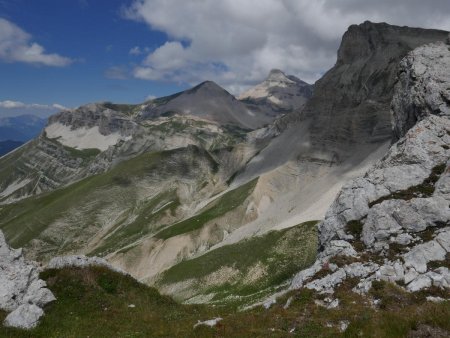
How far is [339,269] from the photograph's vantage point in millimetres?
29250

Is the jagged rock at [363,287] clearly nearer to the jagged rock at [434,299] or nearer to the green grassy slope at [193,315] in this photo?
the green grassy slope at [193,315]

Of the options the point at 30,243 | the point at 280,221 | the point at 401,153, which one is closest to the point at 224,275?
the point at 280,221

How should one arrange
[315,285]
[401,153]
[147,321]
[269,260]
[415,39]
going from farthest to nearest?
[415,39]
[269,260]
[401,153]
[315,285]
[147,321]

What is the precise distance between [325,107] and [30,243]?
409 feet

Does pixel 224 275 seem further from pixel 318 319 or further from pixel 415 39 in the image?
pixel 415 39

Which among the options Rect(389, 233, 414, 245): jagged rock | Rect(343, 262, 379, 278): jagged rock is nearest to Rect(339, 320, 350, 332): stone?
Rect(343, 262, 379, 278): jagged rock

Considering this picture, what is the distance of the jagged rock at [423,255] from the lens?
27.4 m

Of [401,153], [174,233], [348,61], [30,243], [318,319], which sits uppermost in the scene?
[348,61]

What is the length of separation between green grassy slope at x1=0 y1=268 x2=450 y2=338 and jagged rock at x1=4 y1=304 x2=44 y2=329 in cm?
49

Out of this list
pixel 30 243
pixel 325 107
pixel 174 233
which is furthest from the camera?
pixel 30 243

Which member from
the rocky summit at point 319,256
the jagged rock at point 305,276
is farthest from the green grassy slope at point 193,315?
the jagged rock at point 305,276

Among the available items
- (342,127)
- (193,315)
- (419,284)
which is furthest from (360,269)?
(342,127)

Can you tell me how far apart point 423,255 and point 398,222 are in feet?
18.2

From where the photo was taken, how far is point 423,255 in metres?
28.1
